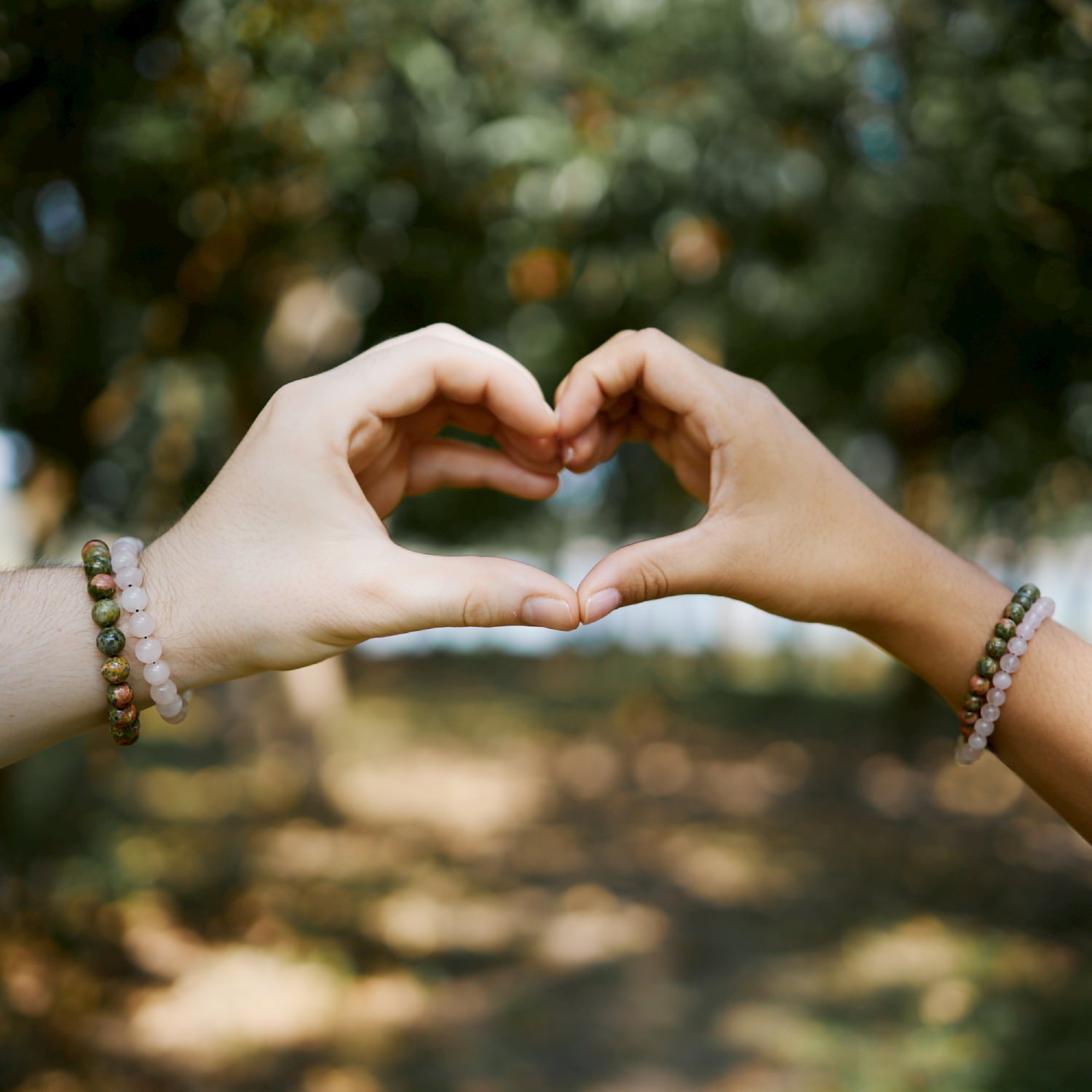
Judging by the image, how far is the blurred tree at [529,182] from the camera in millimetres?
3010

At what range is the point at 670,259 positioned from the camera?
445 centimetres

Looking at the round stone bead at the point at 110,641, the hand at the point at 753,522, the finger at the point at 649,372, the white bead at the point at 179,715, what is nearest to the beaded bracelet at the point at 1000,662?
the hand at the point at 753,522

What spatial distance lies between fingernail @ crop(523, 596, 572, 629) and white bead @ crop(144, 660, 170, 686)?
0.68 metres

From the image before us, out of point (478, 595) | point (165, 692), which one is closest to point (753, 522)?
point (478, 595)

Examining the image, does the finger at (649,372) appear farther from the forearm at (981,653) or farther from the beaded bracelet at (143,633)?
the beaded bracelet at (143,633)

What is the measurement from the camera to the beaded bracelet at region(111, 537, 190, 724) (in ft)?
5.11

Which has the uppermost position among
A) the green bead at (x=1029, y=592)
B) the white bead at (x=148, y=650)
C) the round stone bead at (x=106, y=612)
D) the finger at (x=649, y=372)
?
the finger at (x=649, y=372)

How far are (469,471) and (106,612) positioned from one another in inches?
38.6

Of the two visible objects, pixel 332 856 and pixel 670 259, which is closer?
pixel 670 259

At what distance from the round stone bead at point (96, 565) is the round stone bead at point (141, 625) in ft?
0.39

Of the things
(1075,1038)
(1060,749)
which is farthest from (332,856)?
(1060,749)

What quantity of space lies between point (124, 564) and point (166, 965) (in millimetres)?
3655

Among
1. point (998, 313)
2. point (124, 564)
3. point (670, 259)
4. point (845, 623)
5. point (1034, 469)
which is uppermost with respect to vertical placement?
point (1034, 469)

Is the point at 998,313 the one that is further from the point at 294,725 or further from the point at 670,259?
the point at 294,725
